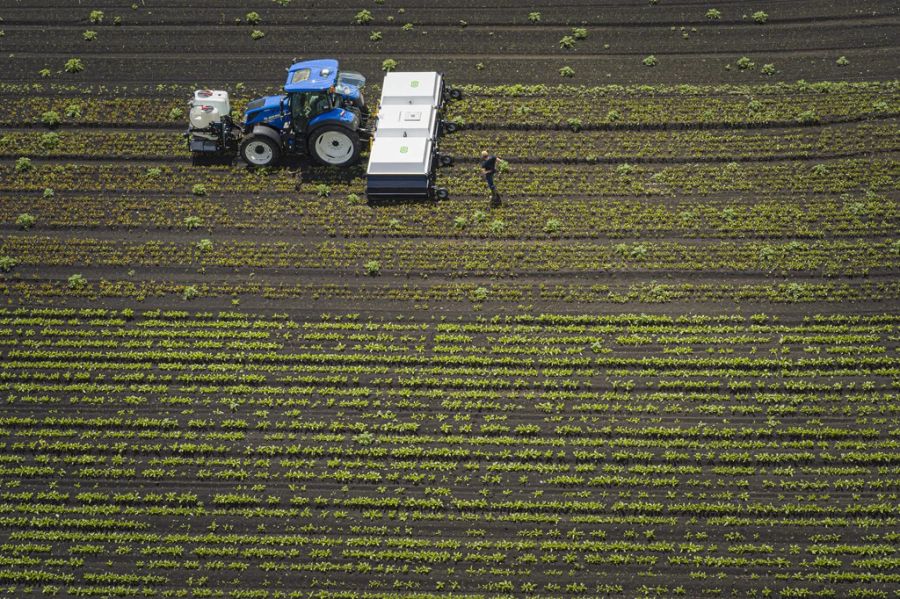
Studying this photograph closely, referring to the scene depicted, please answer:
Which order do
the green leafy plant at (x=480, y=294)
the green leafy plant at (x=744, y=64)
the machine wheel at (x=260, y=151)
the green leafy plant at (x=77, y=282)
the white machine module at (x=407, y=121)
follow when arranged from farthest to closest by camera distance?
the green leafy plant at (x=744, y=64), the machine wheel at (x=260, y=151), the white machine module at (x=407, y=121), the green leafy plant at (x=77, y=282), the green leafy plant at (x=480, y=294)

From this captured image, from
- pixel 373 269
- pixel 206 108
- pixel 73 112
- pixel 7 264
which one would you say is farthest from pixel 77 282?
pixel 373 269

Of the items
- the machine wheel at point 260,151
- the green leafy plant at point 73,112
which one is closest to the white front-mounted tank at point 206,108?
the machine wheel at point 260,151

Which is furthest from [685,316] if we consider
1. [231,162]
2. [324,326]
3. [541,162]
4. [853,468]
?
[231,162]

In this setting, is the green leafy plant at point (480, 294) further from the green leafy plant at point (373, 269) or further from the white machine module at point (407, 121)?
the white machine module at point (407, 121)

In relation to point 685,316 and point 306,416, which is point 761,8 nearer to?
point 685,316

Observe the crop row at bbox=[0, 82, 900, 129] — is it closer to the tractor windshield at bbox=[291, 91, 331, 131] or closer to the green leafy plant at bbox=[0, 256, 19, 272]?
the tractor windshield at bbox=[291, 91, 331, 131]
